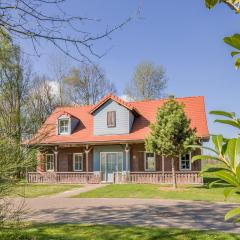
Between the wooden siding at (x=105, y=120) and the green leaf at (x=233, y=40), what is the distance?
27720mm

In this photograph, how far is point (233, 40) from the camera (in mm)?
1116

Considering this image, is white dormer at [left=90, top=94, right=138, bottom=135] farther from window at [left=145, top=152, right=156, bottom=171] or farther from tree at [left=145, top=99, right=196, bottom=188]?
tree at [left=145, top=99, right=196, bottom=188]

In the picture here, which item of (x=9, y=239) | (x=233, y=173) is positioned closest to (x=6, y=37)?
(x=9, y=239)

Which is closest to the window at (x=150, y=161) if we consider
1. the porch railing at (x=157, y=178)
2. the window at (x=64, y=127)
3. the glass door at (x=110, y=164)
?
the porch railing at (x=157, y=178)

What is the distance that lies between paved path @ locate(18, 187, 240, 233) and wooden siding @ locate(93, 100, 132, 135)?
1121cm

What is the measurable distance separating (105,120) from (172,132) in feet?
29.2

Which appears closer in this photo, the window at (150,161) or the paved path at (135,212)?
the paved path at (135,212)

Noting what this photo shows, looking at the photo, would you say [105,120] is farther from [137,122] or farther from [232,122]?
[232,122]

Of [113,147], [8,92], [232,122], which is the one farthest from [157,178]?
[232,122]

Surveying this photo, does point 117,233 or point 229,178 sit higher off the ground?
point 229,178

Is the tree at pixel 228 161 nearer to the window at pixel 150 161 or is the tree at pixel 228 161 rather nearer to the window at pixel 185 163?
the window at pixel 185 163

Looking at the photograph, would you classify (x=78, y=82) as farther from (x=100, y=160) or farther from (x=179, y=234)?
(x=179, y=234)

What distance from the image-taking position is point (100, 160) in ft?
98.3

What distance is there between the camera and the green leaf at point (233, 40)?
1109 millimetres
